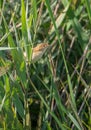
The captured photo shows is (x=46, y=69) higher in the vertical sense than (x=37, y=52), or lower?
lower

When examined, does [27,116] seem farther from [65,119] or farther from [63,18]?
[63,18]

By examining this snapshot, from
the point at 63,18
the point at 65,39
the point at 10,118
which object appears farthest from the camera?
the point at 65,39

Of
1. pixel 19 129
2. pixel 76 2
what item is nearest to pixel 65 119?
pixel 19 129

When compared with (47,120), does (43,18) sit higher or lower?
higher

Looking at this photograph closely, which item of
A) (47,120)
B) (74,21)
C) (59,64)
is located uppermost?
(74,21)

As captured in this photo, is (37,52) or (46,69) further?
(46,69)

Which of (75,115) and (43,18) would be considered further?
(43,18)

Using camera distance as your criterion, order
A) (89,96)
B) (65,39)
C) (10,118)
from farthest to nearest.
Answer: (65,39), (89,96), (10,118)
